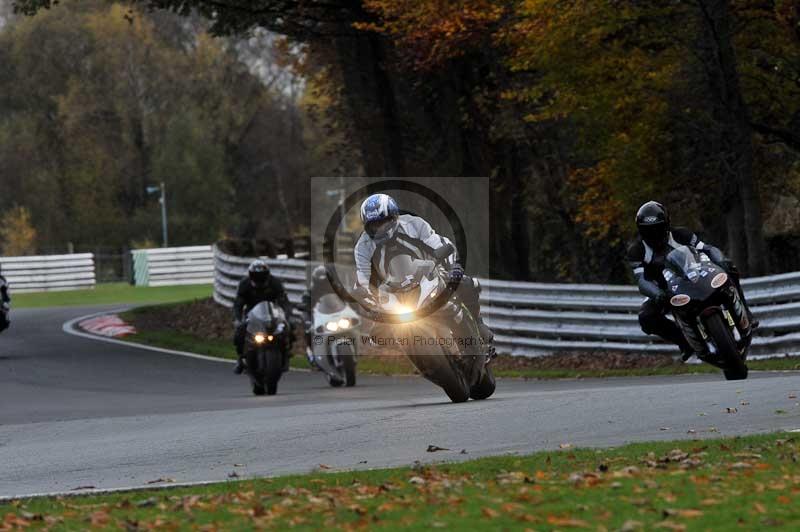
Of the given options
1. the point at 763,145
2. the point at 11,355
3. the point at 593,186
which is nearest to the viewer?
the point at 11,355

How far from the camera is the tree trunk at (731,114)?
23.4 meters

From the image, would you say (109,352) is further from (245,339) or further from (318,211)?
(318,211)

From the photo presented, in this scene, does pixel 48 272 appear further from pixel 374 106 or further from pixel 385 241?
pixel 385 241

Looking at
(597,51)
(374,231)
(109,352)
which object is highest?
(597,51)

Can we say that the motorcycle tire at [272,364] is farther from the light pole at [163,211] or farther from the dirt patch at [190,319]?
the light pole at [163,211]

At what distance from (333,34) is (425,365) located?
20678 mm

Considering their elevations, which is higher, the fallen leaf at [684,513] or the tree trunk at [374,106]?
the tree trunk at [374,106]

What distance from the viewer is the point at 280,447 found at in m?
10.2

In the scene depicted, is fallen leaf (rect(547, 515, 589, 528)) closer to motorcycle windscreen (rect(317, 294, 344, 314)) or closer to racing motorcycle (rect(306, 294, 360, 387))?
racing motorcycle (rect(306, 294, 360, 387))

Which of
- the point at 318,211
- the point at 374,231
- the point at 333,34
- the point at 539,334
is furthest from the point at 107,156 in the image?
the point at 374,231

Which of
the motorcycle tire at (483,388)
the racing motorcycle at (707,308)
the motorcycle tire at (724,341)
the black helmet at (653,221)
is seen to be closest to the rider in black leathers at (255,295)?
the motorcycle tire at (483,388)

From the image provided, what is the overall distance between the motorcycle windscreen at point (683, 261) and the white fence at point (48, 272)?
38.4 m

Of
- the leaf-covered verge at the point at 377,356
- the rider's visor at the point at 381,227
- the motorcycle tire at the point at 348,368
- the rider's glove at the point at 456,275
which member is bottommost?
the leaf-covered verge at the point at 377,356

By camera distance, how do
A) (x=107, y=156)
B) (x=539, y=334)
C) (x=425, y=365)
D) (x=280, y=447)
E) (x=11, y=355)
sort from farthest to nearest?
(x=107, y=156), (x=11, y=355), (x=539, y=334), (x=425, y=365), (x=280, y=447)
